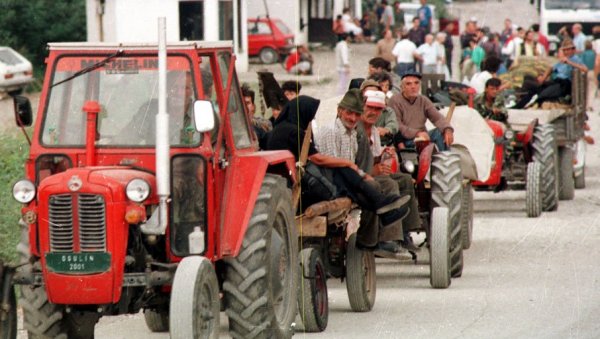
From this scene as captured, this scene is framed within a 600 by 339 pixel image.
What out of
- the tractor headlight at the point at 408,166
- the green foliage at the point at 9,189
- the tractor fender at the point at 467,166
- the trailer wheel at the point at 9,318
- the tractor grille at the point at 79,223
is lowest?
the green foliage at the point at 9,189

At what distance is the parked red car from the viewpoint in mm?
51656

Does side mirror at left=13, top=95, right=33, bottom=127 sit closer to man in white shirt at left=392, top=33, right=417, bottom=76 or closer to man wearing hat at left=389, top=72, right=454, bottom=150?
man wearing hat at left=389, top=72, right=454, bottom=150

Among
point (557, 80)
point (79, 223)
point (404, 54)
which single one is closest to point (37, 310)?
point (79, 223)

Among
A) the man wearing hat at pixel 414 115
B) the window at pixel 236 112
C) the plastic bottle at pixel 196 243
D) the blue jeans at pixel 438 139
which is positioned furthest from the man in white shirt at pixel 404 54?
the plastic bottle at pixel 196 243

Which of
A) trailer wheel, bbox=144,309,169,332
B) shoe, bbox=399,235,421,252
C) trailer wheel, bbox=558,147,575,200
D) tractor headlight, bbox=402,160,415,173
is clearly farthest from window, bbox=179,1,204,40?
trailer wheel, bbox=144,309,169,332

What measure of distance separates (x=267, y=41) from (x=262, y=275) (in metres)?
41.7

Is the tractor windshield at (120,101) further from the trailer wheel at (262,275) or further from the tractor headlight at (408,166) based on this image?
the tractor headlight at (408,166)

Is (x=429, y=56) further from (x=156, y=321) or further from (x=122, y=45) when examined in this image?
(x=122, y=45)

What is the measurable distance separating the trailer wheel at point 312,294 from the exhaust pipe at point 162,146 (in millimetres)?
2176

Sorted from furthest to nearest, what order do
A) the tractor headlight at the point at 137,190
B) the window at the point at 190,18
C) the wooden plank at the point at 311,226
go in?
the window at the point at 190,18 → the wooden plank at the point at 311,226 → the tractor headlight at the point at 137,190

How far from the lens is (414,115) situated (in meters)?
16.3

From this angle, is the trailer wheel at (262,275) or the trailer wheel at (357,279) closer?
the trailer wheel at (262,275)

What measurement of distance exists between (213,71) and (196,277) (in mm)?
1721

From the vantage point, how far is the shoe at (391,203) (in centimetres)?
1307
